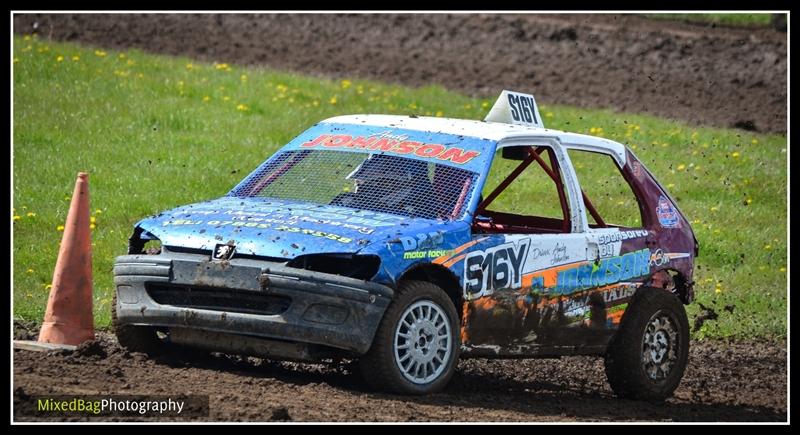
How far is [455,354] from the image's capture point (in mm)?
8148

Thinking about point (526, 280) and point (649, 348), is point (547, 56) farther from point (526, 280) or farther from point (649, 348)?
point (526, 280)

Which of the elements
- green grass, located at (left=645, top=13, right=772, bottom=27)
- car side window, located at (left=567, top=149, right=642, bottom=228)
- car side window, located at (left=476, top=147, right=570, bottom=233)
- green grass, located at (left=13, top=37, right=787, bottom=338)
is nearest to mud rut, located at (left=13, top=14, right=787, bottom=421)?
green grass, located at (left=645, top=13, right=772, bottom=27)

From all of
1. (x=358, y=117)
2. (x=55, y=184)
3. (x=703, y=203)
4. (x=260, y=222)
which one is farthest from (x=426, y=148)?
(x=703, y=203)

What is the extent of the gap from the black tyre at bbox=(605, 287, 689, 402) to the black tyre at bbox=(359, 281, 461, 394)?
1732 millimetres

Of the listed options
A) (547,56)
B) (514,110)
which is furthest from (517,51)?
(514,110)

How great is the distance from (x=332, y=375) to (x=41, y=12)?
1473cm

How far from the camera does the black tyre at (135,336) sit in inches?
334

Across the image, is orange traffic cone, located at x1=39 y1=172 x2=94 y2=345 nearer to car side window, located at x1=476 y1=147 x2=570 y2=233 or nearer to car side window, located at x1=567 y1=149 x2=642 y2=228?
car side window, located at x1=476 y1=147 x2=570 y2=233

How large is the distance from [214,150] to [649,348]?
7947mm

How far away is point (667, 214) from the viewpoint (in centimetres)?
1007

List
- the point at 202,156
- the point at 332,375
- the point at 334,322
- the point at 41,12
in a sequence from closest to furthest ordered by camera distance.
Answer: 1. the point at 334,322
2. the point at 332,375
3. the point at 202,156
4. the point at 41,12

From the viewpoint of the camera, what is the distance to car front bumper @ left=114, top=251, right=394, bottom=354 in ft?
25.1

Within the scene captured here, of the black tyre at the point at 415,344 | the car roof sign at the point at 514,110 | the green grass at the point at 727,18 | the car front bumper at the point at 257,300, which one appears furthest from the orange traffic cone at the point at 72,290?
the green grass at the point at 727,18

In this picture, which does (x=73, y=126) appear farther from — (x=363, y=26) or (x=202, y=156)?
(x=363, y=26)
